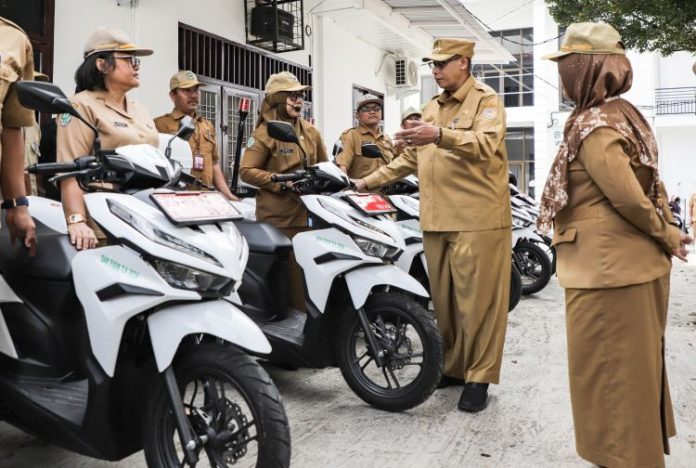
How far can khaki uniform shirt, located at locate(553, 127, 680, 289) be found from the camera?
6.72ft

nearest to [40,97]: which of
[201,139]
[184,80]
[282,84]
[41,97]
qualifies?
[41,97]

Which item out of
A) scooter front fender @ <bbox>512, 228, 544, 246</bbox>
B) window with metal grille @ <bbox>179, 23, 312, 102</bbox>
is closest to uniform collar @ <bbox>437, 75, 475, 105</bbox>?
scooter front fender @ <bbox>512, 228, 544, 246</bbox>

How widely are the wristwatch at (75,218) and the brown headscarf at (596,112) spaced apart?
1.64m

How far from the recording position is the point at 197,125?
4938 millimetres

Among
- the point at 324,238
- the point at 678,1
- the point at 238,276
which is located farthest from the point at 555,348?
the point at 678,1

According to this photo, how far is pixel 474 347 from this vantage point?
3150mm

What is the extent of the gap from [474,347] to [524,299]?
3370 mm

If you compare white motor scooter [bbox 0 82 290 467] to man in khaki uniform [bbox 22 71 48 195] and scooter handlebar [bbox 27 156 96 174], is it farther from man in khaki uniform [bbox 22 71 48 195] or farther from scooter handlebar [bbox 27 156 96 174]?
man in khaki uniform [bbox 22 71 48 195]

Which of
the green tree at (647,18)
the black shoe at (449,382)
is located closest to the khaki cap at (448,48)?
the black shoe at (449,382)

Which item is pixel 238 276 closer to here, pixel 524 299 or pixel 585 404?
pixel 585 404

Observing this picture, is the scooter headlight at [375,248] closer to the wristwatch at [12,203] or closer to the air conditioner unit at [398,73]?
the wristwatch at [12,203]

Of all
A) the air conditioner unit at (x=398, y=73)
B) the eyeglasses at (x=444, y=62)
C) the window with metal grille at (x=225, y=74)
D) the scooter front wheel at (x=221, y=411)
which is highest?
the air conditioner unit at (x=398, y=73)

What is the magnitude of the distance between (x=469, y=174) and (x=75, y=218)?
1755mm

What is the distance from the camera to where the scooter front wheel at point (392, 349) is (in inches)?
111
